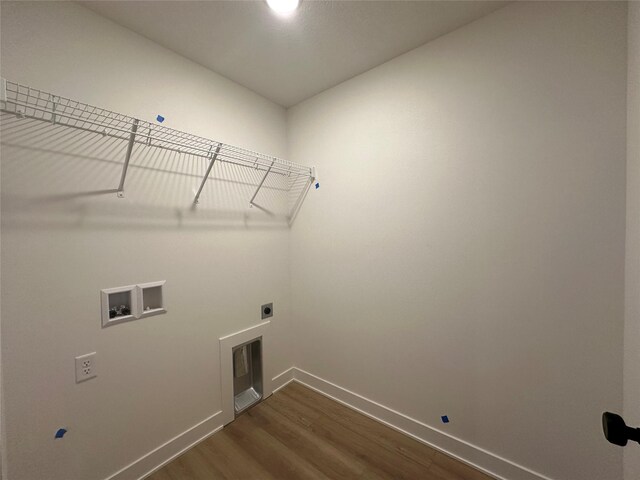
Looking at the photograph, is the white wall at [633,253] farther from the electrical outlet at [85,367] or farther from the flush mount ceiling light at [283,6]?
the electrical outlet at [85,367]

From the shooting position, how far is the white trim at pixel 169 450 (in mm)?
1381

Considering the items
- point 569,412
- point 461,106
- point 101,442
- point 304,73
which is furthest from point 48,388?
point 461,106

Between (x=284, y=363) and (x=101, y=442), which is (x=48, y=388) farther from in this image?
(x=284, y=363)

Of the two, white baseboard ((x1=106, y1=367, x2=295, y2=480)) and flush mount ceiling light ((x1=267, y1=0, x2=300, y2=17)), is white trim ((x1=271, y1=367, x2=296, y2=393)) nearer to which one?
white baseboard ((x1=106, y1=367, x2=295, y2=480))

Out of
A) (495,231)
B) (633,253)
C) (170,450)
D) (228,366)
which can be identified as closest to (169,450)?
(170,450)

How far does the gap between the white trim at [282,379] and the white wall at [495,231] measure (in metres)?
0.59

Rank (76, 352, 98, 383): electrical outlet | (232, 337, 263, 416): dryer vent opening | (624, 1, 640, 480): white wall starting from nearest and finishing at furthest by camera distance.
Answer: (624, 1, 640, 480): white wall < (76, 352, 98, 383): electrical outlet < (232, 337, 263, 416): dryer vent opening

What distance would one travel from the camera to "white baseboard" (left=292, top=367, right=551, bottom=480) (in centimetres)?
135

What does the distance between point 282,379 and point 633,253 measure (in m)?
2.39

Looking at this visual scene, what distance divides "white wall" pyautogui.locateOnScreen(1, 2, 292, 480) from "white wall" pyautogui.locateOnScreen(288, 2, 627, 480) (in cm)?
106

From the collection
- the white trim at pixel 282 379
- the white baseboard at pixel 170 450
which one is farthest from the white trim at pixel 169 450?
the white trim at pixel 282 379

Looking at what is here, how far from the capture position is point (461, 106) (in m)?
1.46

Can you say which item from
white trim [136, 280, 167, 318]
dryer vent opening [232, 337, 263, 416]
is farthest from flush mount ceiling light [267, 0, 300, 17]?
dryer vent opening [232, 337, 263, 416]

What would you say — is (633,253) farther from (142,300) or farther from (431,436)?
(142,300)
